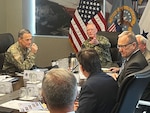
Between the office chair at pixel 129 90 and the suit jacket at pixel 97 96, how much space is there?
149mm

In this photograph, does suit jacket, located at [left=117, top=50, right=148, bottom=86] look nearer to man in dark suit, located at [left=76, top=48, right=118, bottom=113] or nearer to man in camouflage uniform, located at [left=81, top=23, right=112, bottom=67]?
man in dark suit, located at [left=76, top=48, right=118, bottom=113]

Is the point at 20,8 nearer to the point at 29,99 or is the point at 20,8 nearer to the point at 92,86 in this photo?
the point at 29,99

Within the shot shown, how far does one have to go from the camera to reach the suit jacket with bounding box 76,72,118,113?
2.35 meters

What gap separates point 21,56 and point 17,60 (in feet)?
0.33

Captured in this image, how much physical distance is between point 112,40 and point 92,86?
2693mm

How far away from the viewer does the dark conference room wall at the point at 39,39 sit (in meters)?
6.04

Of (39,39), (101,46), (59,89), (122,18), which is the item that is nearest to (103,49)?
(101,46)

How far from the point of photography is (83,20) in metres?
5.77

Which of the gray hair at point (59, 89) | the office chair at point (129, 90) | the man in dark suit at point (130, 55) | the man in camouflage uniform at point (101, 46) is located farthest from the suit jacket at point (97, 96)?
the man in camouflage uniform at point (101, 46)

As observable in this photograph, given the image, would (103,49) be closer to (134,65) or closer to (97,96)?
(134,65)

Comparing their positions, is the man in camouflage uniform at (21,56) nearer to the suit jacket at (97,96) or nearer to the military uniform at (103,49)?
the military uniform at (103,49)

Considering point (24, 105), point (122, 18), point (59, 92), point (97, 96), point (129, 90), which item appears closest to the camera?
point (59, 92)

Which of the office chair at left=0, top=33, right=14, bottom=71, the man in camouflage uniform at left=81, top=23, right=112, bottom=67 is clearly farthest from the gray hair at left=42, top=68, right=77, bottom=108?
the man in camouflage uniform at left=81, top=23, right=112, bottom=67

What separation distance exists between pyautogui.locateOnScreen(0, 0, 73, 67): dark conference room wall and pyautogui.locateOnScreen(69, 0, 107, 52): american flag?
0.22 m
